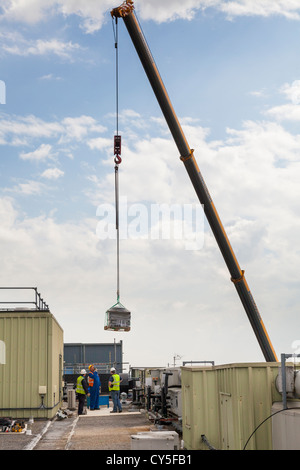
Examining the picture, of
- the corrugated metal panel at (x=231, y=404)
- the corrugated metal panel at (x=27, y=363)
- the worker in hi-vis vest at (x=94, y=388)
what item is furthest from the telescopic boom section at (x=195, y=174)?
the corrugated metal panel at (x=231, y=404)

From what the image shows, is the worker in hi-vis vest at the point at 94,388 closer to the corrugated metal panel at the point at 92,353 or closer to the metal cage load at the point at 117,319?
the metal cage load at the point at 117,319

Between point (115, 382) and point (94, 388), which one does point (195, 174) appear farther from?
point (94, 388)

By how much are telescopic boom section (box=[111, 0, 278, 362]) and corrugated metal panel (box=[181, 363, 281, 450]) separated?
7.88m

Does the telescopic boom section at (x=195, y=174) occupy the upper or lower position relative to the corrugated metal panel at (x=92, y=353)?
upper

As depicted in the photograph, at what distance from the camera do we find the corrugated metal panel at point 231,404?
35.0 ft

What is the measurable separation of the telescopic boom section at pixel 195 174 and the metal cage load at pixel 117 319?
17.8 ft

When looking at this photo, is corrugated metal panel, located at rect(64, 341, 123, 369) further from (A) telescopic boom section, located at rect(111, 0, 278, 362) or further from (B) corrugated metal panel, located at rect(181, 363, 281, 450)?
(B) corrugated metal panel, located at rect(181, 363, 281, 450)

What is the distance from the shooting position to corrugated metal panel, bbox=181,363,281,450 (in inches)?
420
